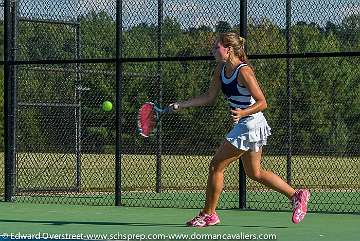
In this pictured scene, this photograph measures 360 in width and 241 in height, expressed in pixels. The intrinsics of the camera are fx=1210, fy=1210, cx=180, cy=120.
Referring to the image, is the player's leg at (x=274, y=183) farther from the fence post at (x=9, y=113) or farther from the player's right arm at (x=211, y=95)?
the fence post at (x=9, y=113)

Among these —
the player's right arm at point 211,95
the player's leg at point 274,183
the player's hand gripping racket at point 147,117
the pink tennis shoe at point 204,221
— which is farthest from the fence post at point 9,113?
the player's leg at point 274,183

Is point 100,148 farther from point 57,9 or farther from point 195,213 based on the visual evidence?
point 195,213

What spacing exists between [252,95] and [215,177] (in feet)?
2.56

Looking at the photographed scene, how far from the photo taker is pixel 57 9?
1481 centimetres

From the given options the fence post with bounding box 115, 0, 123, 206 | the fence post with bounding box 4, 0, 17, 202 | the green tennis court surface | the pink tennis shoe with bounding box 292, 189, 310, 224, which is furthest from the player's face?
the fence post with bounding box 4, 0, 17, 202

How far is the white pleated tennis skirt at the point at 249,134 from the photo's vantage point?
32.6ft

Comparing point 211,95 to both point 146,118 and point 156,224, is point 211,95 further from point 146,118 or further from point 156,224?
point 156,224

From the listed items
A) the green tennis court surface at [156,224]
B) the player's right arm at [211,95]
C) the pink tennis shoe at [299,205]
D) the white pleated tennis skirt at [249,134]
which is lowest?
the green tennis court surface at [156,224]

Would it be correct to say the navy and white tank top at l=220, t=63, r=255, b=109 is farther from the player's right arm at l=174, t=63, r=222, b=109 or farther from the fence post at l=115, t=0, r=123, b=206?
the fence post at l=115, t=0, r=123, b=206

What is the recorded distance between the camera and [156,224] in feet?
34.5

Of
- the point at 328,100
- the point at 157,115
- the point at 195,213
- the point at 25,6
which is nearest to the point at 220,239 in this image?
the point at 157,115

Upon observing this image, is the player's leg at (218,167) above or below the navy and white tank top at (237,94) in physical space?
below

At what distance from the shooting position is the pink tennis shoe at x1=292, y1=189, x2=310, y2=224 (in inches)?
393

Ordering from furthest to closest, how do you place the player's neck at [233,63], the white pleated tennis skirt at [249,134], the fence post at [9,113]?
the fence post at [9,113], the player's neck at [233,63], the white pleated tennis skirt at [249,134]
